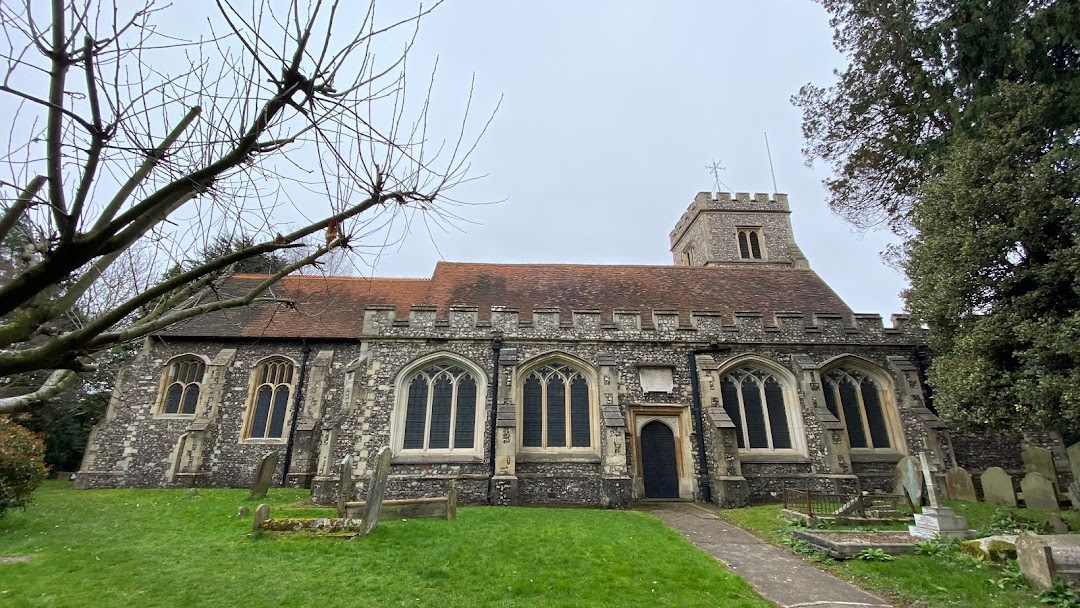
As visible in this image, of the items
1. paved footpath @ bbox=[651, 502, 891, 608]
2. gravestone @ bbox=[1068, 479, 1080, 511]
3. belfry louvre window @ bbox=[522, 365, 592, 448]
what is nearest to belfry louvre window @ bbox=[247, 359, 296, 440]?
belfry louvre window @ bbox=[522, 365, 592, 448]

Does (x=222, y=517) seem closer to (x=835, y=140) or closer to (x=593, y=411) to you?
(x=593, y=411)

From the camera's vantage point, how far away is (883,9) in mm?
12367

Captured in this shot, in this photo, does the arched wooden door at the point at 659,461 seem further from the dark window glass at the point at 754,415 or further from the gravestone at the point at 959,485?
the gravestone at the point at 959,485

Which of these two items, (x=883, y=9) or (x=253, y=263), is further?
(x=253, y=263)

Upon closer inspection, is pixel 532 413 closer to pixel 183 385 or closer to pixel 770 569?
pixel 770 569

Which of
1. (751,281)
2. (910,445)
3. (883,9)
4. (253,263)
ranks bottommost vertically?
(910,445)

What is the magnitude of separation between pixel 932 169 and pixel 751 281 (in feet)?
23.4

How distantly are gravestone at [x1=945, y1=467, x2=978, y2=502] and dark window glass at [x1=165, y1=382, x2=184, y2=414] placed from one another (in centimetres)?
2149

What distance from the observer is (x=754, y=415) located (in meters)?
13.7

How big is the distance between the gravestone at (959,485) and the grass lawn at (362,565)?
8.05 meters

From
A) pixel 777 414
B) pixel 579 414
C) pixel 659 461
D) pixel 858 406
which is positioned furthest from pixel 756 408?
pixel 579 414

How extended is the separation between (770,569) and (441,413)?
8.57m

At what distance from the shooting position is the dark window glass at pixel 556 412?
13.2m

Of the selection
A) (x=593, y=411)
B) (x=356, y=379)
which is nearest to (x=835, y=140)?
(x=593, y=411)
